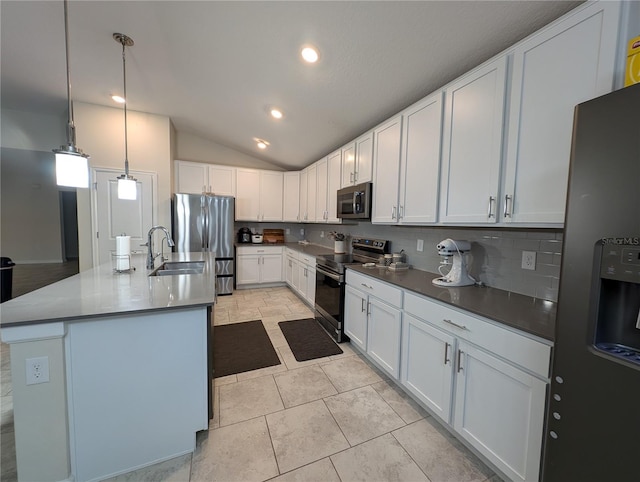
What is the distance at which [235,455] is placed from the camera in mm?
1477

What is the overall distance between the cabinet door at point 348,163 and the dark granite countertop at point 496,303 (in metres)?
1.52

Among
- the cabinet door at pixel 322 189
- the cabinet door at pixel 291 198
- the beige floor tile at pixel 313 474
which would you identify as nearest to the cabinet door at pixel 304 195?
the cabinet door at pixel 291 198

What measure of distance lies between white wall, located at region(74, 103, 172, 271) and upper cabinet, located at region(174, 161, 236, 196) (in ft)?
1.65

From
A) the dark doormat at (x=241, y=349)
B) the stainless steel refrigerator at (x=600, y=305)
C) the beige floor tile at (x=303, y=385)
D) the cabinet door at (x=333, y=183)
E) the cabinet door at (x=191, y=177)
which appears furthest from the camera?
the cabinet door at (x=191, y=177)

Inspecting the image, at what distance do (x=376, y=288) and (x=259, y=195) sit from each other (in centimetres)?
361

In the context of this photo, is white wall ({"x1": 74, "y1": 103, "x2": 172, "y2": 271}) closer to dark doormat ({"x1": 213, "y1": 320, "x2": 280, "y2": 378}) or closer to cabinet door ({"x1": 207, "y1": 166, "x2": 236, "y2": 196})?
cabinet door ({"x1": 207, "y1": 166, "x2": 236, "y2": 196})

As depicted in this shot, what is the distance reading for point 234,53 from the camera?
7.68 feet

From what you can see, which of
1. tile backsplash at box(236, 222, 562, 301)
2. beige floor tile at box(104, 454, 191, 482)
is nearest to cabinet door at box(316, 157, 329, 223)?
tile backsplash at box(236, 222, 562, 301)

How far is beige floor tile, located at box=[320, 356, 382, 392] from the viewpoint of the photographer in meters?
2.17

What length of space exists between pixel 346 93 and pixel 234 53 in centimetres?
110

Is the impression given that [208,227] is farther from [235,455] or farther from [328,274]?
[235,455]

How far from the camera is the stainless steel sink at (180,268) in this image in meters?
2.55

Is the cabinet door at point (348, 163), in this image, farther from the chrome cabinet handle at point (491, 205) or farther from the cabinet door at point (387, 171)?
the chrome cabinet handle at point (491, 205)

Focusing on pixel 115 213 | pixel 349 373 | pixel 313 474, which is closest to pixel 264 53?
pixel 349 373
